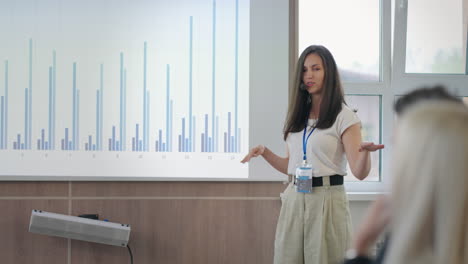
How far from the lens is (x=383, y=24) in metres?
3.45

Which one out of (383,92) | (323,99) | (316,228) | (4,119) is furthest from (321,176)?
(4,119)

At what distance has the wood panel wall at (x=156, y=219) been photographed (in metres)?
3.06

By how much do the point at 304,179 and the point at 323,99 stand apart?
1.25ft

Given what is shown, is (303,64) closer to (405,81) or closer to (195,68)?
(195,68)

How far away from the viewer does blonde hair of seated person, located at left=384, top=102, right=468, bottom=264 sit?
0.73 m

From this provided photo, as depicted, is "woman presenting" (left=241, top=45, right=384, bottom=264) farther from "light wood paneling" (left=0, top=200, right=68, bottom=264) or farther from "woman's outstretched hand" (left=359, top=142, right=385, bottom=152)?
"light wood paneling" (left=0, top=200, right=68, bottom=264)

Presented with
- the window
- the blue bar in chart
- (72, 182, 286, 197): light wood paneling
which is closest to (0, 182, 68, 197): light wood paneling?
(72, 182, 286, 197): light wood paneling

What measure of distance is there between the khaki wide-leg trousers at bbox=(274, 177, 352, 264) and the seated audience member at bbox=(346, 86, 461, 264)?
4.41 feet

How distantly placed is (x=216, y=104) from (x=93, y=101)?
76 cm

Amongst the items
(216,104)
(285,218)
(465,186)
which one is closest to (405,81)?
(216,104)

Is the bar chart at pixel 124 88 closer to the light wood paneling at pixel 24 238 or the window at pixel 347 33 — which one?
the light wood paneling at pixel 24 238

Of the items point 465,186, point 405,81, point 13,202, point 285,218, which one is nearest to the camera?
point 465,186

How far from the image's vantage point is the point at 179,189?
10.2 ft

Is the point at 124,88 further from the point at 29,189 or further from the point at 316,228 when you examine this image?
the point at 316,228
